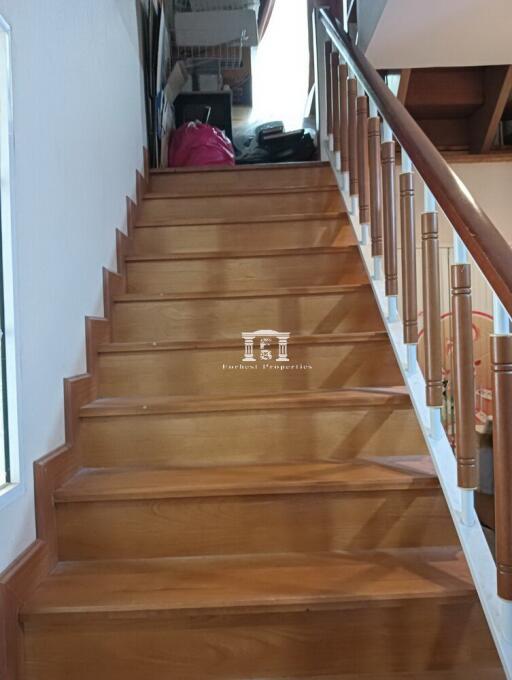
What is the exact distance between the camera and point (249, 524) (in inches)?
53.6

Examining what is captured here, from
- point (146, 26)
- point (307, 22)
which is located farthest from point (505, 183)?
point (146, 26)

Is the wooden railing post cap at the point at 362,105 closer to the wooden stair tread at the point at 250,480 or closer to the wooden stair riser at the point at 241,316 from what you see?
the wooden stair riser at the point at 241,316

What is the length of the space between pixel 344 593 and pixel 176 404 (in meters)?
0.68

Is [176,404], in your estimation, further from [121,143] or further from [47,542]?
[121,143]

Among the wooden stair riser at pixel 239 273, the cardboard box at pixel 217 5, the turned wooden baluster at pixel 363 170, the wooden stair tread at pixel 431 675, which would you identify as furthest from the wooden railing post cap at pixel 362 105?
the cardboard box at pixel 217 5

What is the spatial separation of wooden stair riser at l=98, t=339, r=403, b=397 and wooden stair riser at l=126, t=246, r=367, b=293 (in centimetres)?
48

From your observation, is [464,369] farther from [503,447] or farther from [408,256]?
[408,256]

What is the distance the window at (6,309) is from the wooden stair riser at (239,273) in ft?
3.36

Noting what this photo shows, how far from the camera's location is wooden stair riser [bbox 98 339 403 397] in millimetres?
1773

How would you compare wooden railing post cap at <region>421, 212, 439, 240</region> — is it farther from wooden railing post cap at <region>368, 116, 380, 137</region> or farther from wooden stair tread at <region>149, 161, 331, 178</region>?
wooden stair tread at <region>149, 161, 331, 178</region>

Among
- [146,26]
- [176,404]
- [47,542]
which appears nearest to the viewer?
[47,542]

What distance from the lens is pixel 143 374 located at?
1.80 meters

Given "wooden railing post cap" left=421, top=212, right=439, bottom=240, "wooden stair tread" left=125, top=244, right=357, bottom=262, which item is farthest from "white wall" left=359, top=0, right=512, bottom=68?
"wooden railing post cap" left=421, top=212, right=439, bottom=240

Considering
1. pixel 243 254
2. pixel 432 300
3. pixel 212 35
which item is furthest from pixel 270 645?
pixel 212 35
